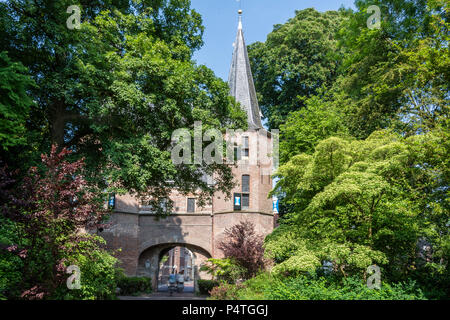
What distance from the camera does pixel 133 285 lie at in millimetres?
23781

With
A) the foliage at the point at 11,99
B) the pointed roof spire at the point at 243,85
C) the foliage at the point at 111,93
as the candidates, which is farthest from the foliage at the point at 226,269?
the foliage at the point at 11,99

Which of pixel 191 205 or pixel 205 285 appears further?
pixel 191 205

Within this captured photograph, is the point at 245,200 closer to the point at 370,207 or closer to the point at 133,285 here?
the point at 133,285

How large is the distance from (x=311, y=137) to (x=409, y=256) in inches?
305

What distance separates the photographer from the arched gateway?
83.9 feet

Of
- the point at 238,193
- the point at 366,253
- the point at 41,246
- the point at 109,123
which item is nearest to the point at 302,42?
the point at 238,193

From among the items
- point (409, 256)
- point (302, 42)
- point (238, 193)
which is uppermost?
point (302, 42)

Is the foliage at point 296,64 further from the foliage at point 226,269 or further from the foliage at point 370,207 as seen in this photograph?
the foliage at point 370,207

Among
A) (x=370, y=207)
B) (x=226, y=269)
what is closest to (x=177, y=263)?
(x=226, y=269)

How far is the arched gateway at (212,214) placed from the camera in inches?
1006

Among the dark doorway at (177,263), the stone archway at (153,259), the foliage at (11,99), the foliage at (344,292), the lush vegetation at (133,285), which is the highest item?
the foliage at (11,99)

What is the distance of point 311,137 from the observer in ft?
58.6

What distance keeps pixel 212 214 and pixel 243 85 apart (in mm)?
10299
